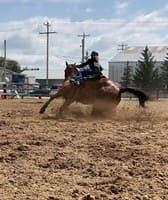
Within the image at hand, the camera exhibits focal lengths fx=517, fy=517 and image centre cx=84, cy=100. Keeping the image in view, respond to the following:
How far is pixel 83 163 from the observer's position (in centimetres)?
674

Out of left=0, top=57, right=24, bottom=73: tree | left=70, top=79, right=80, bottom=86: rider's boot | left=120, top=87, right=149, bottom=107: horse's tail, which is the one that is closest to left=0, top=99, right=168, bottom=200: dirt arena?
left=70, top=79, right=80, bottom=86: rider's boot

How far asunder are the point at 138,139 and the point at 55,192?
3.57 meters

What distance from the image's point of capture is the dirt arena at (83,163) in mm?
5477

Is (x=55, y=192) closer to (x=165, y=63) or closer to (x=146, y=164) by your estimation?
(x=146, y=164)

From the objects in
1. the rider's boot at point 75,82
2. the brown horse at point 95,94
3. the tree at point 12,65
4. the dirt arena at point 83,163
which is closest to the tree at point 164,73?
the brown horse at point 95,94

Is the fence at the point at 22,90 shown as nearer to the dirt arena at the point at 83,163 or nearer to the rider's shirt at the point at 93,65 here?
the rider's shirt at the point at 93,65

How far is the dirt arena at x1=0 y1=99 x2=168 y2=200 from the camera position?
216 inches

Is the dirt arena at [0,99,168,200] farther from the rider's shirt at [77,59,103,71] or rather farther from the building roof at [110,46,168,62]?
the building roof at [110,46,168,62]

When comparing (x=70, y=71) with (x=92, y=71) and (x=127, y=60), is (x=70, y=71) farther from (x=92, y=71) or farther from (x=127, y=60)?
(x=127, y=60)

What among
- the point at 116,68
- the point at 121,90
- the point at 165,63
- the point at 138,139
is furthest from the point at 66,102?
the point at 116,68

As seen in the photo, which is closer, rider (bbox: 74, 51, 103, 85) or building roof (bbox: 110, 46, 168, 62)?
rider (bbox: 74, 51, 103, 85)

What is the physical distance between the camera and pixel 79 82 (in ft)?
48.6

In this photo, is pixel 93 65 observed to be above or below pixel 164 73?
below

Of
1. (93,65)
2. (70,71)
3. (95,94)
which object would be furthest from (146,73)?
(95,94)
